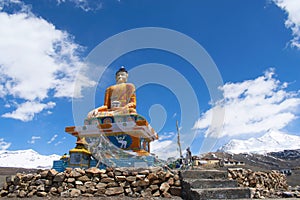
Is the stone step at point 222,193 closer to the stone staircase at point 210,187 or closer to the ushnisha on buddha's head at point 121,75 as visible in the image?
the stone staircase at point 210,187

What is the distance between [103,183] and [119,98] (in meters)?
12.5

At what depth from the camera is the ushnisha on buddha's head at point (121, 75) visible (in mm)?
19719

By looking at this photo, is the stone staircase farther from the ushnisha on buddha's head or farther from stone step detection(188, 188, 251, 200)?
the ushnisha on buddha's head

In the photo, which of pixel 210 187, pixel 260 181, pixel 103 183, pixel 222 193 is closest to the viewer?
pixel 222 193

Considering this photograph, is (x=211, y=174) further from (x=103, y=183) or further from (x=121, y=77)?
(x=121, y=77)

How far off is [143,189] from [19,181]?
11.1ft

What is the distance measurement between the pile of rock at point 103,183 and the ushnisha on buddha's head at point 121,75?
45.1 feet

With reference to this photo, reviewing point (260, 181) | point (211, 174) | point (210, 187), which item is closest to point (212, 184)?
point (210, 187)

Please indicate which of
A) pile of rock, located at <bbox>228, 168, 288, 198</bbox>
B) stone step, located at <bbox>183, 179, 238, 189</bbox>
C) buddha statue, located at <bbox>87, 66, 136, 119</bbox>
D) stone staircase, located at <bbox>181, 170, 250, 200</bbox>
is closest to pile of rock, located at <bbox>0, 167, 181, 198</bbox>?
stone staircase, located at <bbox>181, 170, 250, 200</bbox>

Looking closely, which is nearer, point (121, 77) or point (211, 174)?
point (211, 174)

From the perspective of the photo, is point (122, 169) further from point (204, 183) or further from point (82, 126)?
point (82, 126)

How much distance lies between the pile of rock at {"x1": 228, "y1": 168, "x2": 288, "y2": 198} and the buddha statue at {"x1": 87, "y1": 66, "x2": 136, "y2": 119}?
8896mm

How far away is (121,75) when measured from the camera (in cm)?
1978

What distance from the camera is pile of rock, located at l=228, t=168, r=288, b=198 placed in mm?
7996
